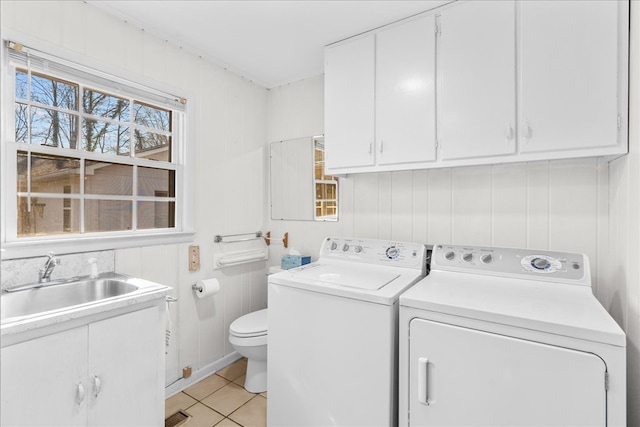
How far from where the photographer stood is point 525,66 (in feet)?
5.06

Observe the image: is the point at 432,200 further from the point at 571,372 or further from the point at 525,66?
the point at 571,372

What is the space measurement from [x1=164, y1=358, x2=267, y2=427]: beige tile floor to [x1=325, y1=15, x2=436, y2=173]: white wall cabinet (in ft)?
5.40

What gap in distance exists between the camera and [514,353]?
45.9 inches

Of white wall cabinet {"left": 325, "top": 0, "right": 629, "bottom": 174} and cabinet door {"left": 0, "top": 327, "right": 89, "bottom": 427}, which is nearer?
cabinet door {"left": 0, "top": 327, "right": 89, "bottom": 427}

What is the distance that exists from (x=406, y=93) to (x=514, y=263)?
1.12 meters

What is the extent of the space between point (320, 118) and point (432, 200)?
1152mm

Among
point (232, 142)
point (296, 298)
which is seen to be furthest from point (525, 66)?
point (232, 142)

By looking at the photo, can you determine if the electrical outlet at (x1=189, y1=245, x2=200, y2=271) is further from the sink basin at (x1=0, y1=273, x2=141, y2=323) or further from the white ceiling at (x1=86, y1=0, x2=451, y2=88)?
the white ceiling at (x1=86, y1=0, x2=451, y2=88)

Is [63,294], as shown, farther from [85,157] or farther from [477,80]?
[477,80]

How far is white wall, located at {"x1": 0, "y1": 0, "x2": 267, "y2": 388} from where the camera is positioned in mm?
1709

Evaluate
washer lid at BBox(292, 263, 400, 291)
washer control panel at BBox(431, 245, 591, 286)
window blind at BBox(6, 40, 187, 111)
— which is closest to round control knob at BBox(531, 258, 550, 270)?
washer control panel at BBox(431, 245, 591, 286)

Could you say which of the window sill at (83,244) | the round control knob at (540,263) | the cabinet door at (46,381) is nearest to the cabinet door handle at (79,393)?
the cabinet door at (46,381)

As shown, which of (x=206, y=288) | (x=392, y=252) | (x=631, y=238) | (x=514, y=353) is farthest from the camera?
(x=206, y=288)

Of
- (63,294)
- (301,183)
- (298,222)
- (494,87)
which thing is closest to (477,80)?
(494,87)
